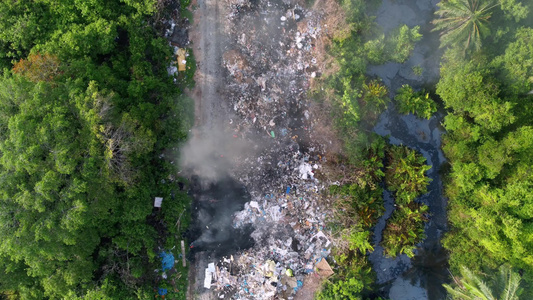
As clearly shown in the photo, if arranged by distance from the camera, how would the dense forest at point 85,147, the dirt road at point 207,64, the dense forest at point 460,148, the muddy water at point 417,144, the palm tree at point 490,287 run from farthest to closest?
1. the muddy water at point 417,144
2. the dirt road at point 207,64
3. the dense forest at point 460,148
4. the palm tree at point 490,287
5. the dense forest at point 85,147

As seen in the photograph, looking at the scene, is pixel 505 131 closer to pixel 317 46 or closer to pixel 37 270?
pixel 317 46

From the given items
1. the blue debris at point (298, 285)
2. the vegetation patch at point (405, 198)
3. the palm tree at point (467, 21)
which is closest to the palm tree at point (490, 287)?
the vegetation patch at point (405, 198)

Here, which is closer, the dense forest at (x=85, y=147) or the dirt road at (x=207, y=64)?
the dense forest at (x=85, y=147)

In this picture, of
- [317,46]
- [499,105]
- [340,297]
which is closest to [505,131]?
[499,105]

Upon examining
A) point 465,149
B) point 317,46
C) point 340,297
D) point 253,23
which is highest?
point 253,23

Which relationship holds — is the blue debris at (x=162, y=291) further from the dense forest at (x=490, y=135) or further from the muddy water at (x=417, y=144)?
the dense forest at (x=490, y=135)

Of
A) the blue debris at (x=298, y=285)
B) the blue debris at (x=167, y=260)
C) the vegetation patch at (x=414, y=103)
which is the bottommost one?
the blue debris at (x=298, y=285)

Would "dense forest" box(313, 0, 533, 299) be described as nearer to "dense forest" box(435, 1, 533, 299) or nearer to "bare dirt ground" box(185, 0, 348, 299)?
"dense forest" box(435, 1, 533, 299)
